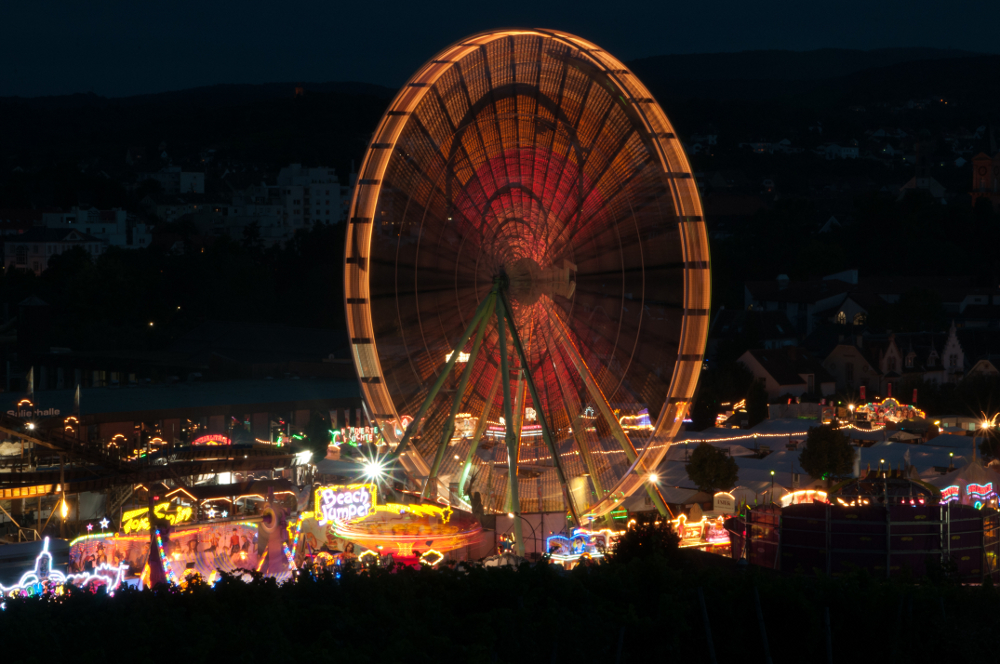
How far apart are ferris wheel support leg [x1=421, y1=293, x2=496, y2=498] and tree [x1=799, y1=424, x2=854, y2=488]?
52.9ft

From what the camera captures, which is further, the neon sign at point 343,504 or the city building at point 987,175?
the city building at point 987,175

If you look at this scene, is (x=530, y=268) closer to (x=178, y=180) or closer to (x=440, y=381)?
(x=440, y=381)

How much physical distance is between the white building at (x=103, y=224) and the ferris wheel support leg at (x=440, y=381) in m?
118

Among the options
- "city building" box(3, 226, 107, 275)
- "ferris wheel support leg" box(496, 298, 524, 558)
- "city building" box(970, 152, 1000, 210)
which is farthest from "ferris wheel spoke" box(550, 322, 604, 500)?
"city building" box(970, 152, 1000, 210)

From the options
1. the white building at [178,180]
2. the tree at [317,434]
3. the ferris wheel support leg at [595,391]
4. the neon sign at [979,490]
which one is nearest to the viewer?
the ferris wheel support leg at [595,391]

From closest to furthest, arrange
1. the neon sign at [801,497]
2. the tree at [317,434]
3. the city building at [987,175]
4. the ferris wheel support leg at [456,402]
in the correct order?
the ferris wheel support leg at [456,402]
the neon sign at [801,497]
the tree at [317,434]
the city building at [987,175]

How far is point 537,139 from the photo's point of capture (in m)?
23.4

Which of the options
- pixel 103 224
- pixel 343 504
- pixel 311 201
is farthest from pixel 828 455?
pixel 311 201

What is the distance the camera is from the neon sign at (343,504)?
1017 inches

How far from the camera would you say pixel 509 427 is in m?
22.7

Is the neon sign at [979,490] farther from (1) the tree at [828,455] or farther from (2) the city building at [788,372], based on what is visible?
(2) the city building at [788,372]

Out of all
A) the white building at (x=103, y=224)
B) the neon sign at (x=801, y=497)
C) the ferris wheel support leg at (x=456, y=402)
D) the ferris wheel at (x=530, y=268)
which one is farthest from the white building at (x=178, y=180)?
the ferris wheel support leg at (x=456, y=402)

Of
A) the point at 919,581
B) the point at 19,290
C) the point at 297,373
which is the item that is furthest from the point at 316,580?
the point at 19,290

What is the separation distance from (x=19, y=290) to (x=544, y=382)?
7784cm
